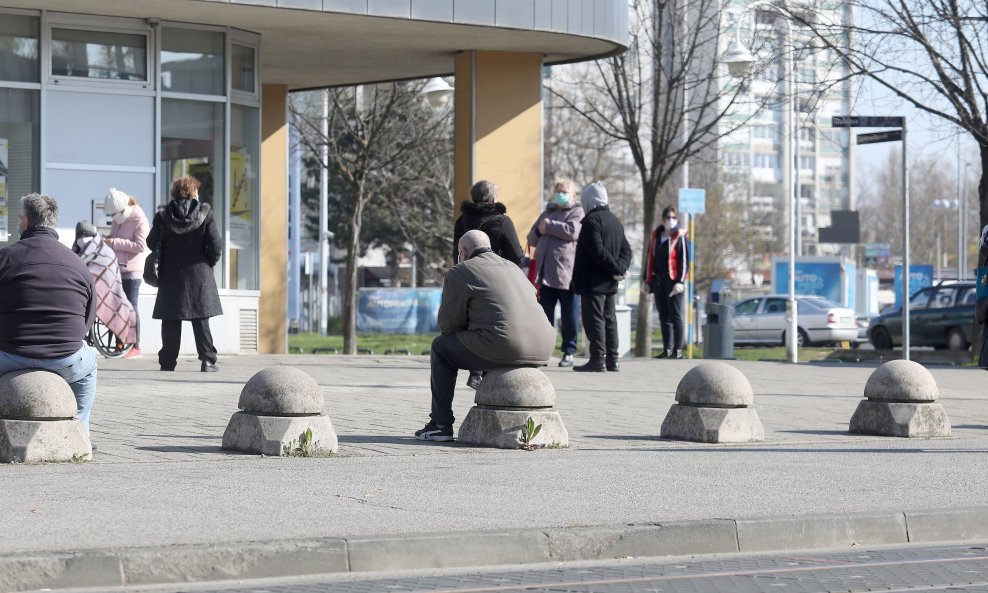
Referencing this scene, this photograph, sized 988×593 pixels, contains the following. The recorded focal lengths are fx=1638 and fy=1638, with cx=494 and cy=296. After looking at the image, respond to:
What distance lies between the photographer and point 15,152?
1905 centimetres

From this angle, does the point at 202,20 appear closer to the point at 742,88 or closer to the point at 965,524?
the point at 742,88

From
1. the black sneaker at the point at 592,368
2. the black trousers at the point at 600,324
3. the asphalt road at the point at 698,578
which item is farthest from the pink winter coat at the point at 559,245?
the asphalt road at the point at 698,578

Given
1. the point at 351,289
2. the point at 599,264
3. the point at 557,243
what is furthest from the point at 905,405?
the point at 351,289

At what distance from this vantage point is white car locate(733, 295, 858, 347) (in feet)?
141

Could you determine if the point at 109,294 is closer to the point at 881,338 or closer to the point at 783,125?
the point at 881,338

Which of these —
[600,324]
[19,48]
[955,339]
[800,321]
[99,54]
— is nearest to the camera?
[600,324]

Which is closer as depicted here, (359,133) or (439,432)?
(439,432)

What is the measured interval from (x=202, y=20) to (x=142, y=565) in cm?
1425

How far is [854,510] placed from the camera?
8125 mm

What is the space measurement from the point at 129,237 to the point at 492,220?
4909mm

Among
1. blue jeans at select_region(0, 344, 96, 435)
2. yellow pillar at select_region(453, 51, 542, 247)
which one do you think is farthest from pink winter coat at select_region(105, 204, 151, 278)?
blue jeans at select_region(0, 344, 96, 435)

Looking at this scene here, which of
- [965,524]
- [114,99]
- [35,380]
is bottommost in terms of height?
[965,524]

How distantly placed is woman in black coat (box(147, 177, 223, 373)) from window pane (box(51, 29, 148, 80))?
4153mm

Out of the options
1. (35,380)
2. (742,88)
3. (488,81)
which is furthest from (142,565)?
(742,88)
